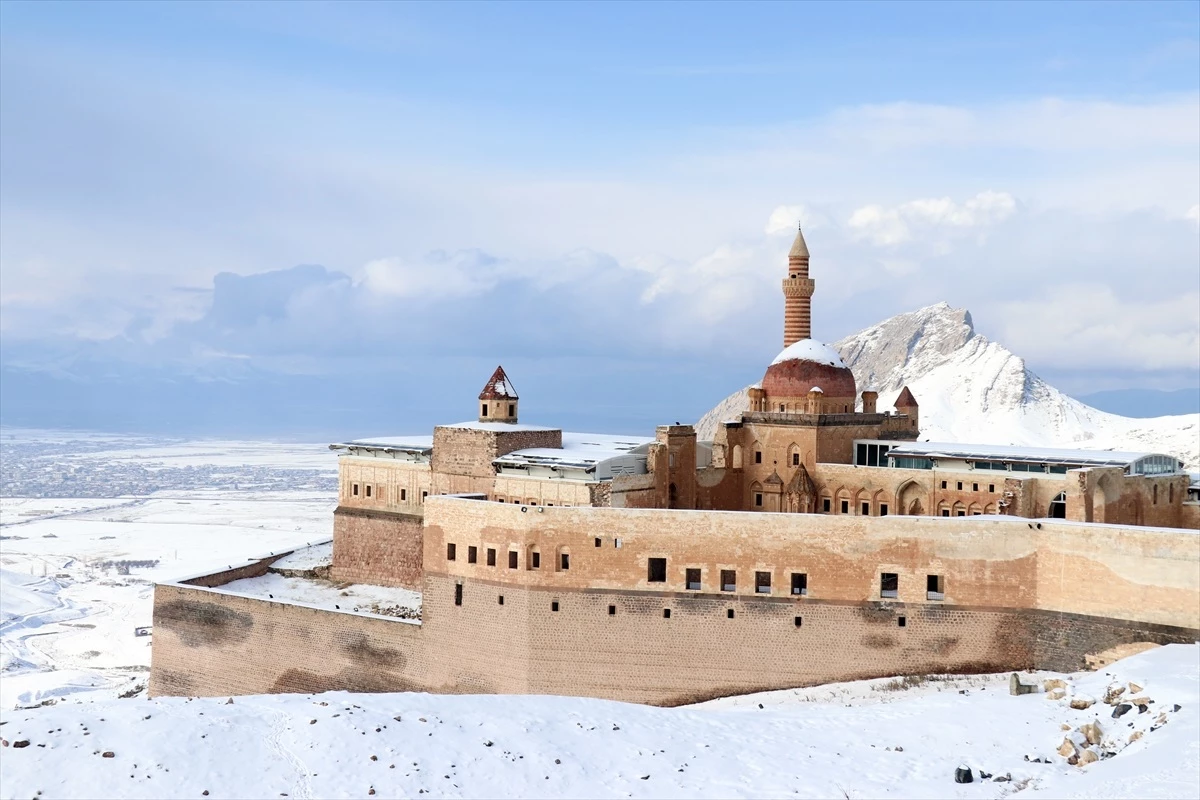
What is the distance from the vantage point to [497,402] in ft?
147

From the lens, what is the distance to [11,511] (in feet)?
579

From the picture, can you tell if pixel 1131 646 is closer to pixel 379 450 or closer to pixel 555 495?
pixel 555 495

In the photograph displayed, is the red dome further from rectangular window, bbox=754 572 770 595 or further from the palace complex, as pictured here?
rectangular window, bbox=754 572 770 595

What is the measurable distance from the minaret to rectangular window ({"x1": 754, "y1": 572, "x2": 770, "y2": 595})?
1820 centimetres

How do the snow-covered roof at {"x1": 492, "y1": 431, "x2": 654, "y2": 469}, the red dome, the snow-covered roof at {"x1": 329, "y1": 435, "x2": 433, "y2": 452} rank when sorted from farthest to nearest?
the snow-covered roof at {"x1": 329, "y1": 435, "x2": 433, "y2": 452}
the red dome
the snow-covered roof at {"x1": 492, "y1": 431, "x2": 654, "y2": 469}

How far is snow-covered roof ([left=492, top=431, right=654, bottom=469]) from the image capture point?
3928 centimetres

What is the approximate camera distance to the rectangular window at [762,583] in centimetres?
3244

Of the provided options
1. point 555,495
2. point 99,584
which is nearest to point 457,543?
point 555,495

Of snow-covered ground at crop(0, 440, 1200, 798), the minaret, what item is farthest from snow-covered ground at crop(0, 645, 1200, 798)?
the minaret

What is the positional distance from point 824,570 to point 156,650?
75.9ft

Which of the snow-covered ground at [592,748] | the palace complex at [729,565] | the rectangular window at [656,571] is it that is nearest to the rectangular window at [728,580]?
the palace complex at [729,565]

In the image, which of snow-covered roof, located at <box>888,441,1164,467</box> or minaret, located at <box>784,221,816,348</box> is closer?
snow-covered roof, located at <box>888,441,1164,467</box>

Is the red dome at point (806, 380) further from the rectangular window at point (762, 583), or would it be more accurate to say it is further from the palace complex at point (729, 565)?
the rectangular window at point (762, 583)

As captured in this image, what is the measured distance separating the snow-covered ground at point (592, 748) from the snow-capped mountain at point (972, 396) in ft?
192
